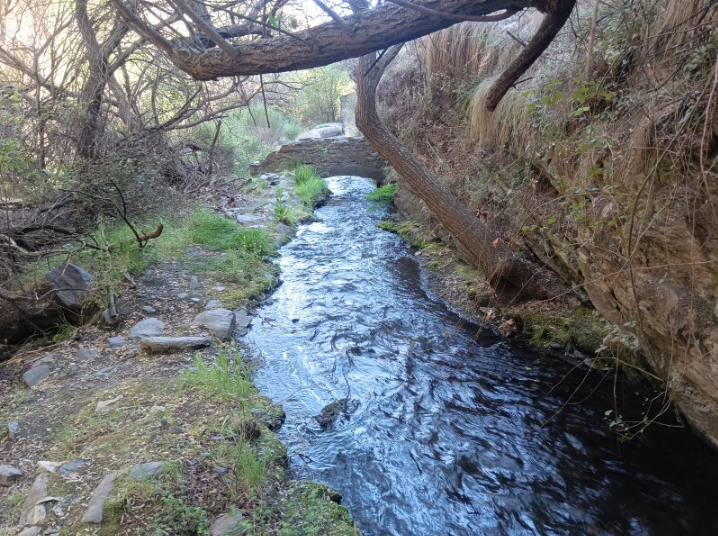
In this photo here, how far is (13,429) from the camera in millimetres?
3016

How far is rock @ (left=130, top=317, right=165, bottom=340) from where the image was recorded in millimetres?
4211

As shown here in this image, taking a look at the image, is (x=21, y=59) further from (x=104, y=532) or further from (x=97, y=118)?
(x=104, y=532)

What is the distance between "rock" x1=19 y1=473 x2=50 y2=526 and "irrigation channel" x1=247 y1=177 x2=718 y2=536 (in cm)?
136

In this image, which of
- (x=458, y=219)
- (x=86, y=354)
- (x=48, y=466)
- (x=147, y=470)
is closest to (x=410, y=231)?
(x=458, y=219)

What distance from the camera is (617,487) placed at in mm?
2799

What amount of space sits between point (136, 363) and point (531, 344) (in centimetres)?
353

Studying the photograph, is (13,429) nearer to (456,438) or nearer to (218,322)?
(218,322)

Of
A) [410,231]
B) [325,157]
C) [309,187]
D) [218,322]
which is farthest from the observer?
[325,157]

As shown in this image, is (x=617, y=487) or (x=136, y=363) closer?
(x=617, y=487)

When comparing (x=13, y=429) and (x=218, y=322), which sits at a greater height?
(x=13, y=429)

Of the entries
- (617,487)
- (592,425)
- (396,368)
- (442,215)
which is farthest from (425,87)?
(617,487)

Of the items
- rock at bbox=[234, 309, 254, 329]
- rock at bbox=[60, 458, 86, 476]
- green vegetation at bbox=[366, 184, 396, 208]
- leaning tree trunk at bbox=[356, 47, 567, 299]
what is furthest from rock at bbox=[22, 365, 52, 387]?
green vegetation at bbox=[366, 184, 396, 208]

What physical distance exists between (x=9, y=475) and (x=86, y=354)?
4.82ft

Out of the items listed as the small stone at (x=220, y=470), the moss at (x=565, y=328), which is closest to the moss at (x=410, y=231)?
the moss at (x=565, y=328)
